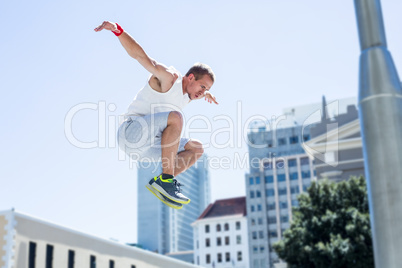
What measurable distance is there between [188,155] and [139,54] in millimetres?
1642

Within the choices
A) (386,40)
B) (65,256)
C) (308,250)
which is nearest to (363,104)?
(386,40)

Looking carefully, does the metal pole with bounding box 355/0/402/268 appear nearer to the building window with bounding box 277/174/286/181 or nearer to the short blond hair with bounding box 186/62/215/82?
the short blond hair with bounding box 186/62/215/82

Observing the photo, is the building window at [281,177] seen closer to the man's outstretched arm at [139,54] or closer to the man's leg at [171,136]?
the man's leg at [171,136]

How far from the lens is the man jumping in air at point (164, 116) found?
549 centimetres

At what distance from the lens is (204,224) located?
4754 inches

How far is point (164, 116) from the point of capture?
5543mm

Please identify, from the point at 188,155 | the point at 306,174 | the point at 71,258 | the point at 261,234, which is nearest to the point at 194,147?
the point at 188,155

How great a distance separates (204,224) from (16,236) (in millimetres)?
102102

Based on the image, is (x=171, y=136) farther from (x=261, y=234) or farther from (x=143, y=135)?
(x=261, y=234)

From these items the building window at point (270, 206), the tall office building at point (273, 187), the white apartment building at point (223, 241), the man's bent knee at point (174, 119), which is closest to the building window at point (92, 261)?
the man's bent knee at point (174, 119)

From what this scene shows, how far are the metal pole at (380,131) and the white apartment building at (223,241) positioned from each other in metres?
116

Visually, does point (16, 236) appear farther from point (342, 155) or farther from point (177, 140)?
point (342, 155)

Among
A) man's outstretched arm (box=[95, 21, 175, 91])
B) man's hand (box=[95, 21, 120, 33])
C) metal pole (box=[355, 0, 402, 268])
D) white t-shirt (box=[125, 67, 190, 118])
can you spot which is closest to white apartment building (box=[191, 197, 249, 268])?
white t-shirt (box=[125, 67, 190, 118])

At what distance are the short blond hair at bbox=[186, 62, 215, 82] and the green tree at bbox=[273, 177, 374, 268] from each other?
24.8 m
